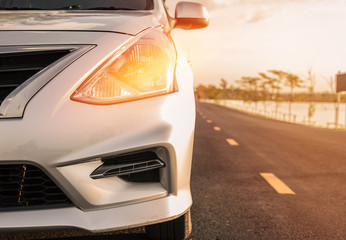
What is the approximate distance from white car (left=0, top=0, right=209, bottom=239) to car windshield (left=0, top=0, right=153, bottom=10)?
0.88 metres

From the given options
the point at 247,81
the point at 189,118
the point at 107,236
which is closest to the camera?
the point at 189,118

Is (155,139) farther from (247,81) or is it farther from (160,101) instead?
(247,81)

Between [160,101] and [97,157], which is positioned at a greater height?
[160,101]

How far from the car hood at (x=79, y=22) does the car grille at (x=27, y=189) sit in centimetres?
71

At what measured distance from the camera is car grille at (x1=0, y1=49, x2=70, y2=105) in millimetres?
1943

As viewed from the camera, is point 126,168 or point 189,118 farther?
point 189,118

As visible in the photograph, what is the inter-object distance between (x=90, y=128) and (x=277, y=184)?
3069 millimetres

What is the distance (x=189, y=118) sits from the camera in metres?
2.10

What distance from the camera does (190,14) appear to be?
320 cm

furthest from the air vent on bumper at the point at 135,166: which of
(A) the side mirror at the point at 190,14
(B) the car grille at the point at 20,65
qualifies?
(A) the side mirror at the point at 190,14

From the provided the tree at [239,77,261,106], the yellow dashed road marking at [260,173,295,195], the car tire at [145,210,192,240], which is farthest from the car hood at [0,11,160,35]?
the tree at [239,77,261,106]

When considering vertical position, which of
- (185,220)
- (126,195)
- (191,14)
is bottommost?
(185,220)

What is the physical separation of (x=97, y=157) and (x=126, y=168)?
0.57ft

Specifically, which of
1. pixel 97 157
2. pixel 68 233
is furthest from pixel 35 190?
pixel 68 233
